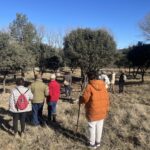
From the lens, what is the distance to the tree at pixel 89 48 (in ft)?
124

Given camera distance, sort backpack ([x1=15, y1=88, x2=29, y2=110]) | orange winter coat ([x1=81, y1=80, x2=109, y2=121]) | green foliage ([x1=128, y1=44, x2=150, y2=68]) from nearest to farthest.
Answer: orange winter coat ([x1=81, y1=80, x2=109, y2=121])
backpack ([x1=15, y1=88, x2=29, y2=110])
green foliage ([x1=128, y1=44, x2=150, y2=68])

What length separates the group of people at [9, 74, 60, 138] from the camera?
884cm

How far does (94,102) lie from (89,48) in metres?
30.6

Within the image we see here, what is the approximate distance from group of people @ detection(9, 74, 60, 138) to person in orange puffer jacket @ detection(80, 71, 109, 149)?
6.59ft

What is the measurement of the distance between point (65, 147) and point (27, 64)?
93.7 ft

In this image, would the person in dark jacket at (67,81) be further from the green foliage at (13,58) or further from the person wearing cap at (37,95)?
the green foliage at (13,58)

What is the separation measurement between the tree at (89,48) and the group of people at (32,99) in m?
26.6

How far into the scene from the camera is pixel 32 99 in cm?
936

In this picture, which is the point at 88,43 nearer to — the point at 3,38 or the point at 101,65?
the point at 101,65

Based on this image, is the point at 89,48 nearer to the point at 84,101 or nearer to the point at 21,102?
the point at 21,102

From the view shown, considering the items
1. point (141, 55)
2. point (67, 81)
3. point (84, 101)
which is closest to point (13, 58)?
point (67, 81)

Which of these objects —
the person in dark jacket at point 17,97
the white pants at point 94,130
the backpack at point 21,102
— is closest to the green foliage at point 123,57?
the person in dark jacket at point 17,97

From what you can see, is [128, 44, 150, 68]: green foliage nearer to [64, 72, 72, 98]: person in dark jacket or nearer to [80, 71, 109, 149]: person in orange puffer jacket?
[64, 72, 72, 98]: person in dark jacket

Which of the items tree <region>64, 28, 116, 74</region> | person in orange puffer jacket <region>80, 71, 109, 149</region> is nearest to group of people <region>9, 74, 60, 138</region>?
person in orange puffer jacket <region>80, 71, 109, 149</region>
